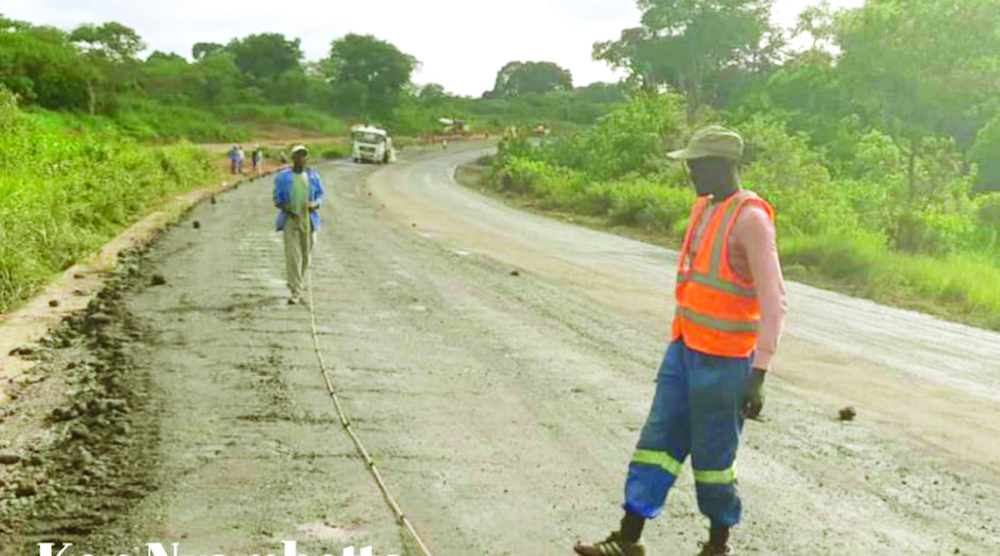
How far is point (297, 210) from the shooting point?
537 inches

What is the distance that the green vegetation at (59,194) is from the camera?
1393 centimetres

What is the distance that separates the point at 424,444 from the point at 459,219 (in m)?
22.8

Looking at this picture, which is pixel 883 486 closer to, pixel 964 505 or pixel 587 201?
pixel 964 505

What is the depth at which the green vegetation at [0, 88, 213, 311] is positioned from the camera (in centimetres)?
1393

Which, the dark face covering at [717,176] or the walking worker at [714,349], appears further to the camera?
the dark face covering at [717,176]

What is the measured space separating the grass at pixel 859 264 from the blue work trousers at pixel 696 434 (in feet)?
37.5

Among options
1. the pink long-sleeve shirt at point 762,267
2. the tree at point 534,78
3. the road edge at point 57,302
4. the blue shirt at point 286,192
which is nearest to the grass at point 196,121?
the road edge at point 57,302

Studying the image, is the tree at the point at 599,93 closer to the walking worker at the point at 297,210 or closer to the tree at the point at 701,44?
the tree at the point at 701,44

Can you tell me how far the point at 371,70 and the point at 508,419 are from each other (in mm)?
91768

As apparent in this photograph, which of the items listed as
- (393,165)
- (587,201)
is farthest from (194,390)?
(393,165)

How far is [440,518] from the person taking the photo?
5.68 m

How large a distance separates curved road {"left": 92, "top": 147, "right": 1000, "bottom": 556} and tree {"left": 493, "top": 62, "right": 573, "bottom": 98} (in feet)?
411

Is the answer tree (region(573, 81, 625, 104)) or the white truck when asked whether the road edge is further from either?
tree (region(573, 81, 625, 104))

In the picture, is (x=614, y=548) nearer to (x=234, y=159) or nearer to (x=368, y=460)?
(x=368, y=460)
